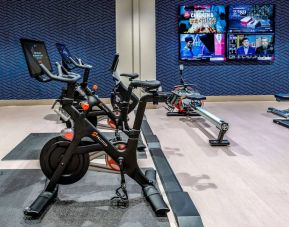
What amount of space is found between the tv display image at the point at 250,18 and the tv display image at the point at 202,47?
459 mm

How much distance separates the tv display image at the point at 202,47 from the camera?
9.41 meters

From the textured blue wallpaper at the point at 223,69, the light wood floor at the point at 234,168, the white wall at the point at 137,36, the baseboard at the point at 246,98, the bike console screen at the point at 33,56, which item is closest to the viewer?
the light wood floor at the point at 234,168

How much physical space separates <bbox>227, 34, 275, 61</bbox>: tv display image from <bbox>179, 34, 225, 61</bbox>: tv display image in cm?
25

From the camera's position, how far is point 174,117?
24.9 feet

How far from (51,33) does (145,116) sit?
350 cm

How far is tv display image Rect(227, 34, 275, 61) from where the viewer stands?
9.47m

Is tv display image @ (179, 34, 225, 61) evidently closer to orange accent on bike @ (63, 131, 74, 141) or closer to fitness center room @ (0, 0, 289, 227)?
fitness center room @ (0, 0, 289, 227)

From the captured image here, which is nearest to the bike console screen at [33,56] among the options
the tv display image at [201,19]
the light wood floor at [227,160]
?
the light wood floor at [227,160]

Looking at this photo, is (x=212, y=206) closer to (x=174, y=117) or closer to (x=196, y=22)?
(x=174, y=117)

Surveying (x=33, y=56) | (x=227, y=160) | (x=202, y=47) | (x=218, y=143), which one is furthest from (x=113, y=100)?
(x=202, y=47)

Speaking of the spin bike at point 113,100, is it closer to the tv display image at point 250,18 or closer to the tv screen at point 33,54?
the tv screen at point 33,54

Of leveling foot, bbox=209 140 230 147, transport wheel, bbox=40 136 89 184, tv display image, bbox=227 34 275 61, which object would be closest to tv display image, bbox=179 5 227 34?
tv display image, bbox=227 34 275 61

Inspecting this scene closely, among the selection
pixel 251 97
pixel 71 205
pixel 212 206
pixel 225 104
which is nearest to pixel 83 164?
pixel 71 205

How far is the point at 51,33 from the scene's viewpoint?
9.24 meters
